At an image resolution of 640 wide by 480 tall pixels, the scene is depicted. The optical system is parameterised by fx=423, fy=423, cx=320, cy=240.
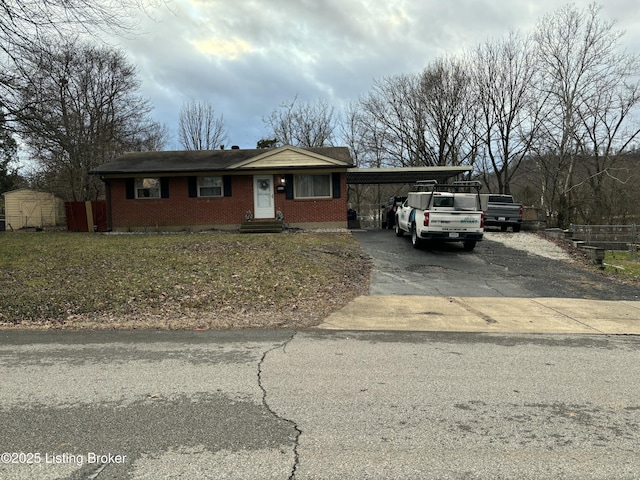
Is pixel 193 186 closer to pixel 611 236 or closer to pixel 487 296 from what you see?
pixel 487 296

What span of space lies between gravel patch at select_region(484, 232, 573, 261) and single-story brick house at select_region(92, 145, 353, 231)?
22.9 feet

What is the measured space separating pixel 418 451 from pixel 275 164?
17.5 metres

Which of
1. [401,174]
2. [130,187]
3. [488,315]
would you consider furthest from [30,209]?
[488,315]

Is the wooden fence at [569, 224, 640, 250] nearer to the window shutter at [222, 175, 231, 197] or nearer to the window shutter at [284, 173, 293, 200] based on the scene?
the window shutter at [284, 173, 293, 200]

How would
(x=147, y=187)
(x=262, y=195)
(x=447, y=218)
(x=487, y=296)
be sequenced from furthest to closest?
1. (x=147, y=187)
2. (x=262, y=195)
3. (x=447, y=218)
4. (x=487, y=296)

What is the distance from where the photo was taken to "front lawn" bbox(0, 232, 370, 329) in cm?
738

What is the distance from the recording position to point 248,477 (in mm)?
2707

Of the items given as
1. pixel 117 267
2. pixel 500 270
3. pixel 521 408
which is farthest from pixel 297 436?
pixel 500 270

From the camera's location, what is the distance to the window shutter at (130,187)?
20234 mm

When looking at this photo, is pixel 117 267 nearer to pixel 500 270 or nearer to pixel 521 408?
pixel 521 408

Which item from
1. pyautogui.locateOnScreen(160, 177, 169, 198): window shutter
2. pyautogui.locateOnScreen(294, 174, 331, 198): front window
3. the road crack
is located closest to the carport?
pyautogui.locateOnScreen(294, 174, 331, 198): front window

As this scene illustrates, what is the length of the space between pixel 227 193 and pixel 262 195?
164 cm

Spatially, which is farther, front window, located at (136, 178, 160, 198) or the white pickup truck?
front window, located at (136, 178, 160, 198)

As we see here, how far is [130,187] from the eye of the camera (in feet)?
66.5
